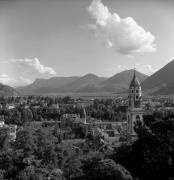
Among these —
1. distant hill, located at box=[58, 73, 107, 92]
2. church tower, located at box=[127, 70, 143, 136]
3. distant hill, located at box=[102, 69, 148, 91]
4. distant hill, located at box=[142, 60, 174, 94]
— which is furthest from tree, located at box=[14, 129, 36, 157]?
distant hill, located at box=[58, 73, 107, 92]

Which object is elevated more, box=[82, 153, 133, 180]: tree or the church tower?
the church tower

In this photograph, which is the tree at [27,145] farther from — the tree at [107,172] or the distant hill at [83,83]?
the distant hill at [83,83]

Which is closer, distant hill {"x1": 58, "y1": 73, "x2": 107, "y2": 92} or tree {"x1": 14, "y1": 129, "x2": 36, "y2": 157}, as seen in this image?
tree {"x1": 14, "y1": 129, "x2": 36, "y2": 157}

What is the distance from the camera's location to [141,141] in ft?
32.9

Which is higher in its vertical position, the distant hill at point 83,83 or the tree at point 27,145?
the distant hill at point 83,83

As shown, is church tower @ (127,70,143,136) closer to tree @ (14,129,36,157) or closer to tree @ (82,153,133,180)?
tree @ (14,129,36,157)

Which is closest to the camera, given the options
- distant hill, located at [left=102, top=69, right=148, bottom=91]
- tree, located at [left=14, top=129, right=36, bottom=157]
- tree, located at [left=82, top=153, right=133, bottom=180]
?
tree, located at [left=82, top=153, right=133, bottom=180]

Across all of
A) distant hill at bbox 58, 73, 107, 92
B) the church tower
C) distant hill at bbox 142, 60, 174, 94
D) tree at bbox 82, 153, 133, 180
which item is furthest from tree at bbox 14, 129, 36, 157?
distant hill at bbox 58, 73, 107, 92

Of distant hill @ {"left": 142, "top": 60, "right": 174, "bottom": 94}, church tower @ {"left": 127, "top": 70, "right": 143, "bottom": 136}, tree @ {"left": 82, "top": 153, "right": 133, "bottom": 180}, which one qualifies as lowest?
tree @ {"left": 82, "top": 153, "right": 133, "bottom": 180}

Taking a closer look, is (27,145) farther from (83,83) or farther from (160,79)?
(83,83)

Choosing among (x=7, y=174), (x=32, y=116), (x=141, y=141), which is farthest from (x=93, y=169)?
(x=32, y=116)

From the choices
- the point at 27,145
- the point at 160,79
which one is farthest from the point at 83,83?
the point at 27,145

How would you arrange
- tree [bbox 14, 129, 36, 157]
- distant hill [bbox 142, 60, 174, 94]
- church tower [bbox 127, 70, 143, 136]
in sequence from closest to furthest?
1. tree [bbox 14, 129, 36, 157]
2. church tower [bbox 127, 70, 143, 136]
3. distant hill [bbox 142, 60, 174, 94]

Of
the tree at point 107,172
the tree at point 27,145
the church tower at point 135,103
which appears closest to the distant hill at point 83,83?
the church tower at point 135,103
